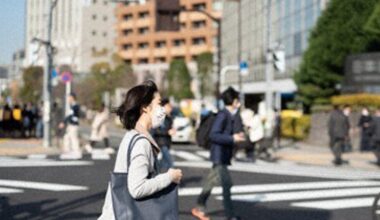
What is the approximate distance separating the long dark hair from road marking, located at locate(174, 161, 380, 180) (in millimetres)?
10884

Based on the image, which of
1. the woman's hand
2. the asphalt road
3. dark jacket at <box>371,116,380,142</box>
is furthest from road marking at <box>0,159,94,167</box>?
the woman's hand

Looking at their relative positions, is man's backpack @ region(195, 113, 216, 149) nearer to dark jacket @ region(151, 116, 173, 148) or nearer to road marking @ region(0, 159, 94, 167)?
dark jacket @ region(151, 116, 173, 148)

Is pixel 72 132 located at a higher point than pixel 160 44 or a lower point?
lower

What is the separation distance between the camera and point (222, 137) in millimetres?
7594

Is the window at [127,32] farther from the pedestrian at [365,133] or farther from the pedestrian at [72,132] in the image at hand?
the pedestrian at [72,132]

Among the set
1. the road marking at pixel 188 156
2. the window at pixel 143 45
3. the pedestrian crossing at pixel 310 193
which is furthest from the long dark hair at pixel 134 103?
the window at pixel 143 45

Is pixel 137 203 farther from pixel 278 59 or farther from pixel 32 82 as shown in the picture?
pixel 32 82

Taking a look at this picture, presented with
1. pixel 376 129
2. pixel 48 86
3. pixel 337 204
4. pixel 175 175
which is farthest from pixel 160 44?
pixel 175 175

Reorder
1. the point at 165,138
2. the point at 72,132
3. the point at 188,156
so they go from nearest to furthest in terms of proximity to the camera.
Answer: the point at 165,138
the point at 72,132
the point at 188,156

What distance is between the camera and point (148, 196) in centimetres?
330

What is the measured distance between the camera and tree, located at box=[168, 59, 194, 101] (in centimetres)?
7875

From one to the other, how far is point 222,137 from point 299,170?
7988 millimetres

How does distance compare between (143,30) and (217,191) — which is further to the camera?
(143,30)

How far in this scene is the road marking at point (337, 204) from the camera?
9.38 meters
